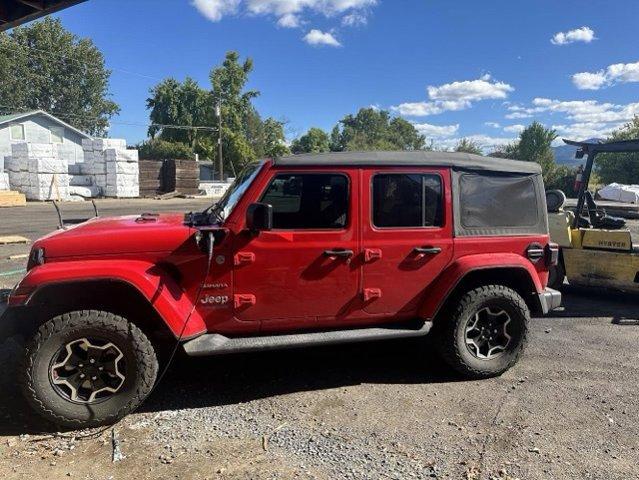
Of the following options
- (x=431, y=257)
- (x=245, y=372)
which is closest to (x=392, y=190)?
(x=431, y=257)

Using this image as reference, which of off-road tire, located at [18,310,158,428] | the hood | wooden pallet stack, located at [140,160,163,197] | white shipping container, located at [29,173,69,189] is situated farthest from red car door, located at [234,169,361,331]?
wooden pallet stack, located at [140,160,163,197]

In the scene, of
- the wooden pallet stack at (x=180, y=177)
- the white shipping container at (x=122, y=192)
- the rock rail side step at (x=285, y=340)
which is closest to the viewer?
the rock rail side step at (x=285, y=340)

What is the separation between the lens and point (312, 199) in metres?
4.02

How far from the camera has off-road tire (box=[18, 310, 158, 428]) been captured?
11.0ft

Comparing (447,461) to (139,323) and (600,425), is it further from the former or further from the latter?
(139,323)

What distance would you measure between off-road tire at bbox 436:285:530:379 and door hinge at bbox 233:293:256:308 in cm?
168

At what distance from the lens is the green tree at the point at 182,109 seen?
5594 cm

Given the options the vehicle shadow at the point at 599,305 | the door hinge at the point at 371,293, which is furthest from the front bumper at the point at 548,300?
the vehicle shadow at the point at 599,305

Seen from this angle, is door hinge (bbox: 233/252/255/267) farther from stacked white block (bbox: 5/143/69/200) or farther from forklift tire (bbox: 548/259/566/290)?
stacked white block (bbox: 5/143/69/200)

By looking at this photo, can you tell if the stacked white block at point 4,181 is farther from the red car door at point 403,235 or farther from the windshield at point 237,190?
the red car door at point 403,235

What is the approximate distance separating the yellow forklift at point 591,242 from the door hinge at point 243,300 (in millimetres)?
4969

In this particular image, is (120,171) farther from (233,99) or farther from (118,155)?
(233,99)

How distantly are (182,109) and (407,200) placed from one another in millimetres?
56643

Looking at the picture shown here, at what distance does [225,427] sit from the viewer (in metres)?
3.48
